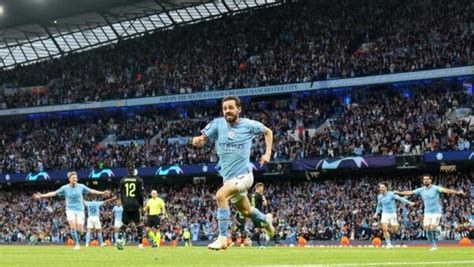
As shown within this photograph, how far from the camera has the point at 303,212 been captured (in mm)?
50156

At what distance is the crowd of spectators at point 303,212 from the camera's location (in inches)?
1752

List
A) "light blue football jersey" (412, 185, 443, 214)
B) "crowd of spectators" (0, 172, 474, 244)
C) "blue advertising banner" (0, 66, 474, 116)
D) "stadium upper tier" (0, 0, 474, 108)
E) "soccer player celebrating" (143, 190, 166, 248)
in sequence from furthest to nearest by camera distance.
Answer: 1. "stadium upper tier" (0, 0, 474, 108)
2. "blue advertising banner" (0, 66, 474, 116)
3. "crowd of spectators" (0, 172, 474, 244)
4. "soccer player celebrating" (143, 190, 166, 248)
5. "light blue football jersey" (412, 185, 443, 214)

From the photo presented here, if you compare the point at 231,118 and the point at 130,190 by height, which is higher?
the point at 130,190

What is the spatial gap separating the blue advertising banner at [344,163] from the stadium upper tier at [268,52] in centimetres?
696

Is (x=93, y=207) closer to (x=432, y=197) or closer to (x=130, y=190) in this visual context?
(x=130, y=190)

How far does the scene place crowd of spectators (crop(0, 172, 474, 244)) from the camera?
146 ft

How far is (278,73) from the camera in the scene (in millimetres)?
60500

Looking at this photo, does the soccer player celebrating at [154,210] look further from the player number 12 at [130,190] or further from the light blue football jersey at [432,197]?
the light blue football jersey at [432,197]

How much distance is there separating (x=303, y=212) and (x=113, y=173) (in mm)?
18086

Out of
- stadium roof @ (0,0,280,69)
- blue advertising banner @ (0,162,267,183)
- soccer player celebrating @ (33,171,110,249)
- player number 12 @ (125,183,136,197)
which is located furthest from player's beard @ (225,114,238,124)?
stadium roof @ (0,0,280,69)

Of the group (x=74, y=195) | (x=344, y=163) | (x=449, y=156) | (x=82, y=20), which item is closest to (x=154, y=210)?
(x=74, y=195)

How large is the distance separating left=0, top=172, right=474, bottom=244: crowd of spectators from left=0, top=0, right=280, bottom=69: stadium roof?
660 inches

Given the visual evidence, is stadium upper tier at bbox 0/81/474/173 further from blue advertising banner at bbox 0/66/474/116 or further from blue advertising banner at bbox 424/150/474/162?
blue advertising banner at bbox 0/66/474/116

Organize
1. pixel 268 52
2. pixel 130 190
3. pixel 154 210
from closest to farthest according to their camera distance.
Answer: pixel 130 190 → pixel 154 210 → pixel 268 52
